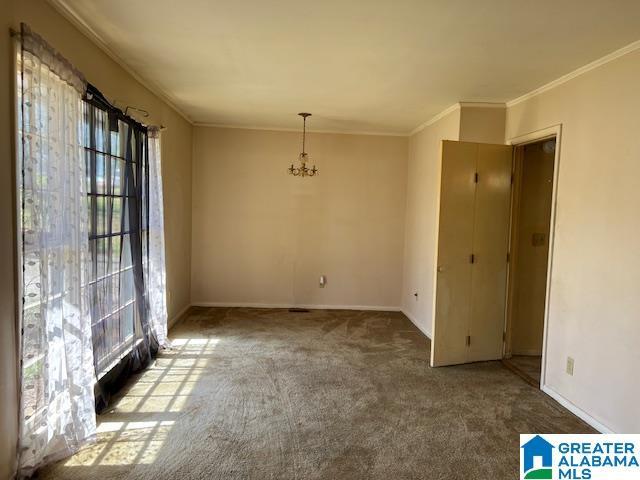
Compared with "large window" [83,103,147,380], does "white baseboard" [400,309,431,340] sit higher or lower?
lower

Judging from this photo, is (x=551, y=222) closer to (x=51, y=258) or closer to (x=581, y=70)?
(x=581, y=70)

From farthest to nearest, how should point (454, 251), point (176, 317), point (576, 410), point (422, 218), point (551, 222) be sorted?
point (422, 218) → point (176, 317) → point (454, 251) → point (551, 222) → point (576, 410)

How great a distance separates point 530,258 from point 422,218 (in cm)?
134

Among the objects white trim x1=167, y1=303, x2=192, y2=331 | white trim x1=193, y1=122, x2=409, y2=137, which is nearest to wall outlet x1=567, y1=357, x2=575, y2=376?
white trim x1=193, y1=122, x2=409, y2=137

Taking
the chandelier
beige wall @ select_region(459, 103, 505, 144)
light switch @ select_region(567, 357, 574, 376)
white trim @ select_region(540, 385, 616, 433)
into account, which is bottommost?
white trim @ select_region(540, 385, 616, 433)

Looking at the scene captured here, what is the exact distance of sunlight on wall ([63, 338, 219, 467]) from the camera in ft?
7.47

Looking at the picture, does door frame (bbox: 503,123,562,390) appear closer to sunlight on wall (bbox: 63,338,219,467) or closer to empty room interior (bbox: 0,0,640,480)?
empty room interior (bbox: 0,0,640,480)

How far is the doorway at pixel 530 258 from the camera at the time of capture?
3969 millimetres

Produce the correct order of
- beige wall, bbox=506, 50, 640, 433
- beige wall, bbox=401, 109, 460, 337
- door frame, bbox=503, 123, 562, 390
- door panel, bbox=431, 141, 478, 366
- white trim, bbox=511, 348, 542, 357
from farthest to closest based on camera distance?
1. beige wall, bbox=401, 109, 460, 337
2. white trim, bbox=511, 348, 542, 357
3. door panel, bbox=431, 141, 478, 366
4. door frame, bbox=503, 123, 562, 390
5. beige wall, bbox=506, 50, 640, 433

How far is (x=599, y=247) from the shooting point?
2.73 metres

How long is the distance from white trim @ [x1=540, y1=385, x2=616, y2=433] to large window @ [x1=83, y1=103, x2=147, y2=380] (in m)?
3.35

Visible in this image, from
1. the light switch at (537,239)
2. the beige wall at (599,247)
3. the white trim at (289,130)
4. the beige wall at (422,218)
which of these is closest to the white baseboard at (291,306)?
the beige wall at (422,218)

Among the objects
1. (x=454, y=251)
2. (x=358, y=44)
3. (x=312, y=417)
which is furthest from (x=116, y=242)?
(x=454, y=251)

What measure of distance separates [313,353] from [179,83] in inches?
111
